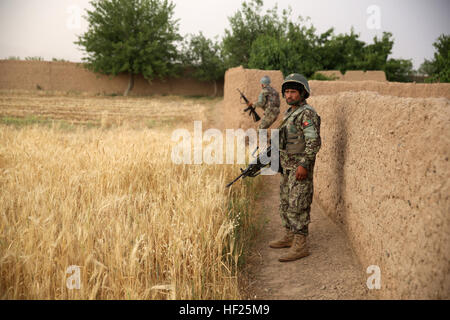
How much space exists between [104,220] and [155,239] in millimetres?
528

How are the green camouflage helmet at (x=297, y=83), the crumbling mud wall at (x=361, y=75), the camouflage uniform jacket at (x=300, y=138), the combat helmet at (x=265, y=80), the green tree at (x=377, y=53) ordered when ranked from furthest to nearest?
the green tree at (x=377, y=53), the crumbling mud wall at (x=361, y=75), the combat helmet at (x=265, y=80), the green camouflage helmet at (x=297, y=83), the camouflage uniform jacket at (x=300, y=138)

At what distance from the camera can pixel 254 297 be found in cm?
222

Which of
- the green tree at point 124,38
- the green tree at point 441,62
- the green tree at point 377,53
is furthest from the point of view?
the green tree at point 124,38

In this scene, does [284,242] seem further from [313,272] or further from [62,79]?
[62,79]

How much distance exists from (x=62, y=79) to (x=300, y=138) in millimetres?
28830

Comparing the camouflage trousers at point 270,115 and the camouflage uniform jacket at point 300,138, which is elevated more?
the camouflage trousers at point 270,115

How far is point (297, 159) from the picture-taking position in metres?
2.85

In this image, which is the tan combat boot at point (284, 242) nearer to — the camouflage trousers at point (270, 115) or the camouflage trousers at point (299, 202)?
the camouflage trousers at point (299, 202)

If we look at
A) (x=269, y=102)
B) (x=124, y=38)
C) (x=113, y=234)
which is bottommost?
(x=113, y=234)

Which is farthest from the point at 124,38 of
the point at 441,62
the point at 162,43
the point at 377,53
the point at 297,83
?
the point at 297,83

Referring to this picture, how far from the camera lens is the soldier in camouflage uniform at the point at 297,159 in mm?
2717

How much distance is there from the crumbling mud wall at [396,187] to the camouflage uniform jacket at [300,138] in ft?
1.31

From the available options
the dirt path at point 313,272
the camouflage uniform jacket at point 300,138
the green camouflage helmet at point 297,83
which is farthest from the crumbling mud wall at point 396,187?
the green camouflage helmet at point 297,83
